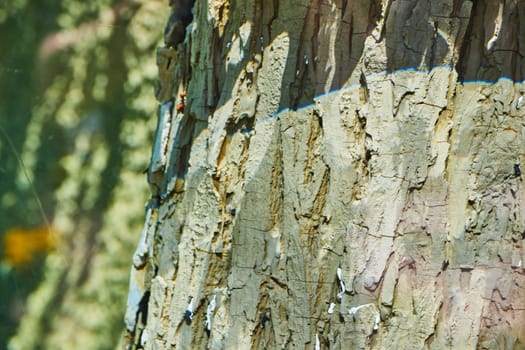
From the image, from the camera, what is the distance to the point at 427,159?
1.09 m

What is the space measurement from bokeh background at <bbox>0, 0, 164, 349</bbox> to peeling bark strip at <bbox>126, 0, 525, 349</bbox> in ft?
4.89

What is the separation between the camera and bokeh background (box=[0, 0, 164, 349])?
2711mm

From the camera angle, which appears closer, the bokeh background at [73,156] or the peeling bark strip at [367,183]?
the peeling bark strip at [367,183]

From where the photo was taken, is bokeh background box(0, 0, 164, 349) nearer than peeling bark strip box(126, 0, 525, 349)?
No

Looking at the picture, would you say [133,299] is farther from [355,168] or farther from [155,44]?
[155,44]

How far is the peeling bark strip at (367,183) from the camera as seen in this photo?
3.55ft

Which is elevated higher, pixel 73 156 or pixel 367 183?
pixel 73 156

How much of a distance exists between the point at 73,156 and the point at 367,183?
73.7 inches

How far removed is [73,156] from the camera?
276cm

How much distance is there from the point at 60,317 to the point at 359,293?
1917 mm

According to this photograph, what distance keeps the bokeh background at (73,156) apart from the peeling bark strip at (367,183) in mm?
1489

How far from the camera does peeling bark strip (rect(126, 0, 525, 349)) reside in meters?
1.08

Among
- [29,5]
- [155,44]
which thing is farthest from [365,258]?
[29,5]

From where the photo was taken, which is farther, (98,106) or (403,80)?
(98,106)
